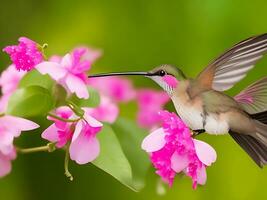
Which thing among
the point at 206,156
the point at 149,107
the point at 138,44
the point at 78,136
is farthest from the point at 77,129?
the point at 138,44

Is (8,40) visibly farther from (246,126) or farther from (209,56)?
(246,126)

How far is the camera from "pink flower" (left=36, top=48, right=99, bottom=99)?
53 cm

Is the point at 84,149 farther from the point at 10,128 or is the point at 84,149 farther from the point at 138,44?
the point at 138,44

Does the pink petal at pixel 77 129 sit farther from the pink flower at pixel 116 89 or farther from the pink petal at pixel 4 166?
the pink flower at pixel 116 89

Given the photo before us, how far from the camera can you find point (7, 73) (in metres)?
0.79

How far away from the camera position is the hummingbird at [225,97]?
18.2 inches

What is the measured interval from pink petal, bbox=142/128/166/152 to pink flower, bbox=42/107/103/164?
0.17 feet

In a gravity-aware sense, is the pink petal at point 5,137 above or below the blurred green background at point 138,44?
above

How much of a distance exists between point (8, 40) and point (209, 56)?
52 cm

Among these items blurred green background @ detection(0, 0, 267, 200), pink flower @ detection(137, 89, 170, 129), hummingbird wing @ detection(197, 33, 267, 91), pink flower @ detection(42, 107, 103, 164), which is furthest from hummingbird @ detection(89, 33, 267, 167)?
blurred green background @ detection(0, 0, 267, 200)

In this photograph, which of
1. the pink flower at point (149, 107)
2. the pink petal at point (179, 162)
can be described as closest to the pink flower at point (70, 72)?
the pink petal at point (179, 162)

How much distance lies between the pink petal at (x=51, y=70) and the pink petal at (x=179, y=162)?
13 cm

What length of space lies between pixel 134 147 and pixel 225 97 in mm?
354

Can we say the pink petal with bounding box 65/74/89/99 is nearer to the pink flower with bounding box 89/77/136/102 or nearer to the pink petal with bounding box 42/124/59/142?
the pink petal with bounding box 42/124/59/142
